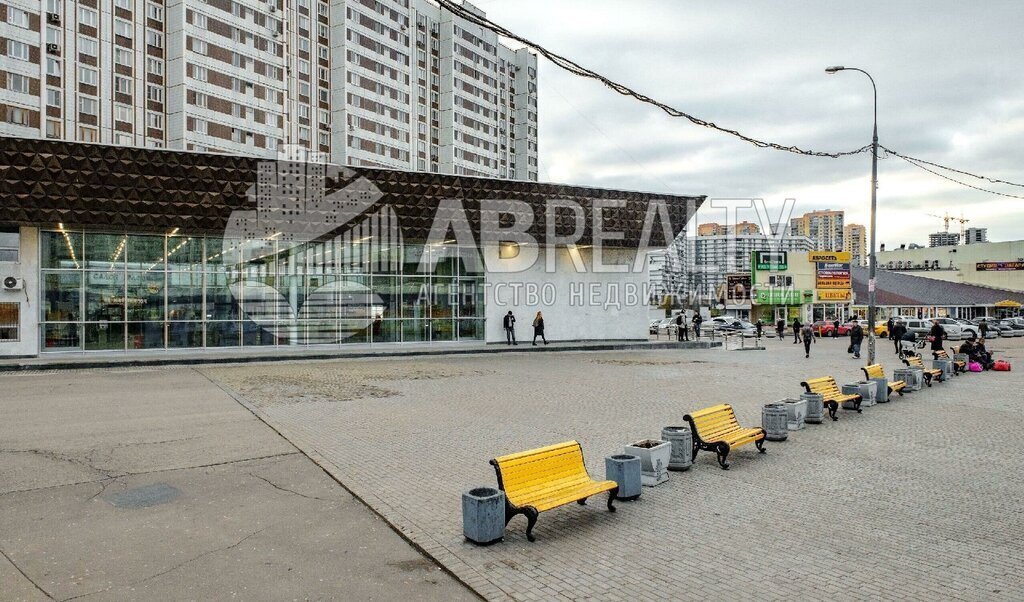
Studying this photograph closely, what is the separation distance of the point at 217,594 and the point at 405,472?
11.8 feet

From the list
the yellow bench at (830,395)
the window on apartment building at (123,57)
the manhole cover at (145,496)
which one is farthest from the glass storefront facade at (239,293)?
the window on apartment building at (123,57)

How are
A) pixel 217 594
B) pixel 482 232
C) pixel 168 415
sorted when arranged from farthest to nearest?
pixel 482 232
pixel 168 415
pixel 217 594

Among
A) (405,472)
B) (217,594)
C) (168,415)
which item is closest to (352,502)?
(405,472)

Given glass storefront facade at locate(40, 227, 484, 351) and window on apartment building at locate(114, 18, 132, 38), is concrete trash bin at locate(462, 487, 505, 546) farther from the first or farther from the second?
window on apartment building at locate(114, 18, 132, 38)

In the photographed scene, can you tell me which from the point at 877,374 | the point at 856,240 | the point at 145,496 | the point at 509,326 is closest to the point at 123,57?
the point at 509,326

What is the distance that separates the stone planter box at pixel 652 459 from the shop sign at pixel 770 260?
5845 cm

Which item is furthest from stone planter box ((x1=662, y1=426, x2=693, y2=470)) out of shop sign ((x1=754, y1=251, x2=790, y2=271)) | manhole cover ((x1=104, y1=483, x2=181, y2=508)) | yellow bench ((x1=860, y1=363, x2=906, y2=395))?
shop sign ((x1=754, y1=251, x2=790, y2=271))

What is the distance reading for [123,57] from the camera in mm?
50000

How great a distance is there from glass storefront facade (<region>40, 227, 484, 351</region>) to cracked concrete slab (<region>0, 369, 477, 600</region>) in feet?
52.6

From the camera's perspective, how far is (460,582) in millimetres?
5164

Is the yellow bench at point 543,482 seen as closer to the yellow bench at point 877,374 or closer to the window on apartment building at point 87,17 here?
the yellow bench at point 877,374

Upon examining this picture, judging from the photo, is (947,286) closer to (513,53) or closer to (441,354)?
(513,53)

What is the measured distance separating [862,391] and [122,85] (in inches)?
2114

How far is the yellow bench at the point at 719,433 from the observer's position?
867 centimetres
